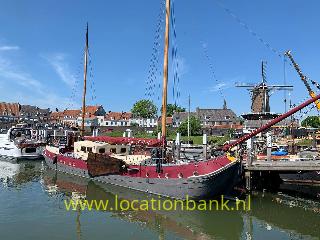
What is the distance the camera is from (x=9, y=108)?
397 feet

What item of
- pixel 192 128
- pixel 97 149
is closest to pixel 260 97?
pixel 192 128

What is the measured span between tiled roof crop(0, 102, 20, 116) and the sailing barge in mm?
90169

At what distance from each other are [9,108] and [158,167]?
107782 millimetres

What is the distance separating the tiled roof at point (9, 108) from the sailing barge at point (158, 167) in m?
90.2

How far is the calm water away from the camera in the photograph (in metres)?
18.3

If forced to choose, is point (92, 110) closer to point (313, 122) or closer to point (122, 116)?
point (122, 116)

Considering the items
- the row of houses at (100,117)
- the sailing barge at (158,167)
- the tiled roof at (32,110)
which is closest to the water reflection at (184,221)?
the sailing barge at (158,167)

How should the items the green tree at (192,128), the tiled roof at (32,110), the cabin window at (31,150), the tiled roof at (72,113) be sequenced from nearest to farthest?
the cabin window at (31,150), the green tree at (192,128), the tiled roof at (32,110), the tiled roof at (72,113)

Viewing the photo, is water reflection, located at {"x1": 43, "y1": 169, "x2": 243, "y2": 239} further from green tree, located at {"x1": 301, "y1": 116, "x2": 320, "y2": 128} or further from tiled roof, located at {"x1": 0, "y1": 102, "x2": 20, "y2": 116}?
tiled roof, located at {"x1": 0, "y1": 102, "x2": 20, "y2": 116}

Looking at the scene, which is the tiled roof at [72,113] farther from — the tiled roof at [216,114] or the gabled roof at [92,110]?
the tiled roof at [216,114]

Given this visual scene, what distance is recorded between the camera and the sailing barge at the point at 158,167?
22.8m

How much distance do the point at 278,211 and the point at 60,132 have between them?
5684 cm

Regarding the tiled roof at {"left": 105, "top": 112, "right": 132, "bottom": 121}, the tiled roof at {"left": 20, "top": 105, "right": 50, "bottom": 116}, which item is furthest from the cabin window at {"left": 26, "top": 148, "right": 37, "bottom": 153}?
the tiled roof at {"left": 105, "top": 112, "right": 132, "bottom": 121}

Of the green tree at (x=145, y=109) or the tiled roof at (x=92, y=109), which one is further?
the tiled roof at (x=92, y=109)
